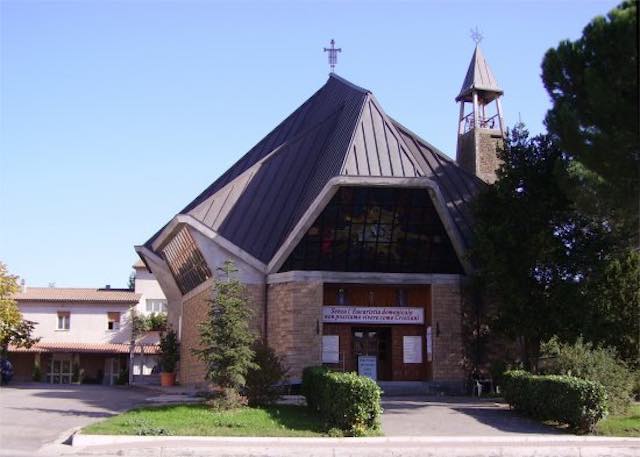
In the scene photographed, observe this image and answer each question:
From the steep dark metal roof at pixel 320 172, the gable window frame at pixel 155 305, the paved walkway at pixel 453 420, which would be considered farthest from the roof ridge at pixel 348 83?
the gable window frame at pixel 155 305

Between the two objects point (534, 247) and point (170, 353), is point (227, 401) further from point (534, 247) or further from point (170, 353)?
point (170, 353)

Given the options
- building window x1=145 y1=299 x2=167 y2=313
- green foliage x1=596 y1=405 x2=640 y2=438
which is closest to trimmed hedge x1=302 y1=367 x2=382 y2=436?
green foliage x1=596 y1=405 x2=640 y2=438

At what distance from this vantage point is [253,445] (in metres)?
13.8

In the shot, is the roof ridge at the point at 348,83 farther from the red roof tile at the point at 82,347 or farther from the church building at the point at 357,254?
the red roof tile at the point at 82,347

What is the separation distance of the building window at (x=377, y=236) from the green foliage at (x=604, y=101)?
355 inches

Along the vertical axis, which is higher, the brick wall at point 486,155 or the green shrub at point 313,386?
the brick wall at point 486,155

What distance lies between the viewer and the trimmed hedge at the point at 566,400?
15633 mm

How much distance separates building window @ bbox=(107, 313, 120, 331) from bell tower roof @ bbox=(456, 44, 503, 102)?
28995 mm

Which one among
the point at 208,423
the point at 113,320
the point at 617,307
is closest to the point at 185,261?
the point at 208,423

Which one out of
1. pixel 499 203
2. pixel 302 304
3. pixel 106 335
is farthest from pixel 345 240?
pixel 106 335

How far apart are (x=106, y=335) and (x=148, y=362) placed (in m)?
4.86

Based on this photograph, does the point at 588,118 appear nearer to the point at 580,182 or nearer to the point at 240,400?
the point at 580,182

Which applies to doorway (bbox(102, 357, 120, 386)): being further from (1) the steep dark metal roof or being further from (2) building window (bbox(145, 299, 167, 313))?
(1) the steep dark metal roof

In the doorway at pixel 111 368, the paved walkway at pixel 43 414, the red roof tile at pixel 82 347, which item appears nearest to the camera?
the paved walkway at pixel 43 414
